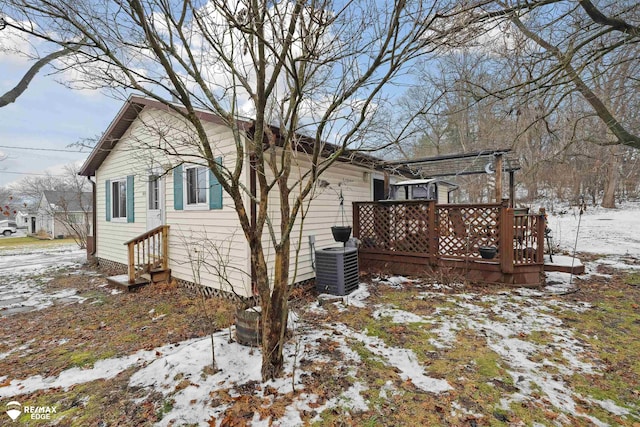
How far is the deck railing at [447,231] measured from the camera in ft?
17.8

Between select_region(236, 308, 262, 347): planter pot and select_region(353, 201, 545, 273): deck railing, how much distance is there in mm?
4029

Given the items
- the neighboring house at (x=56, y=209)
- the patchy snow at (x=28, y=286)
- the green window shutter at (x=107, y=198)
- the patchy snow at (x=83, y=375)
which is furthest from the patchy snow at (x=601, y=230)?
the neighboring house at (x=56, y=209)

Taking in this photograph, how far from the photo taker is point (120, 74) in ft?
9.39

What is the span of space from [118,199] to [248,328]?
713cm

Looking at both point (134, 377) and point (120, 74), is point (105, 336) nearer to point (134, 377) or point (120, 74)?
point (134, 377)

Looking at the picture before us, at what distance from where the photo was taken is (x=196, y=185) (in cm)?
578

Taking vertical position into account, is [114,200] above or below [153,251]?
above

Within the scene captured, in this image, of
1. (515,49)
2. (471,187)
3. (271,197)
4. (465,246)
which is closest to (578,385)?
(465,246)

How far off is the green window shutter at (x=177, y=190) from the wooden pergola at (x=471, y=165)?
407 cm

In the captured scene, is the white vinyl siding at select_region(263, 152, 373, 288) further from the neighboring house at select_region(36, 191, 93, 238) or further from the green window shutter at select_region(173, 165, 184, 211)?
the neighboring house at select_region(36, 191, 93, 238)

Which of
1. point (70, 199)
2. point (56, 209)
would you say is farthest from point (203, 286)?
point (56, 209)

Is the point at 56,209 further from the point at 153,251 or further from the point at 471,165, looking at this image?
the point at 471,165

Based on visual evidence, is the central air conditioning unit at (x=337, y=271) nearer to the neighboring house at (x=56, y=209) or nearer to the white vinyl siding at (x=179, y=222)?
the white vinyl siding at (x=179, y=222)

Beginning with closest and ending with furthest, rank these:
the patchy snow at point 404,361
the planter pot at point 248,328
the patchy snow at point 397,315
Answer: the patchy snow at point 404,361 < the planter pot at point 248,328 < the patchy snow at point 397,315
